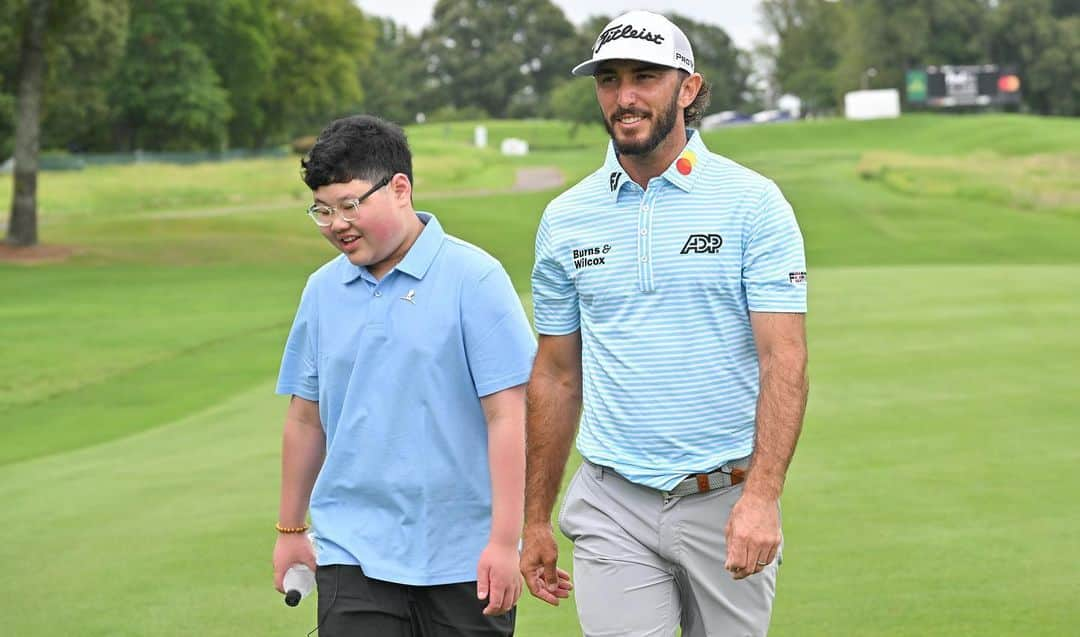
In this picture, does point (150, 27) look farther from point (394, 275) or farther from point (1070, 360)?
point (394, 275)

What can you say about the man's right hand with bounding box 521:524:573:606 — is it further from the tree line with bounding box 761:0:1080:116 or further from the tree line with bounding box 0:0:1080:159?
the tree line with bounding box 761:0:1080:116

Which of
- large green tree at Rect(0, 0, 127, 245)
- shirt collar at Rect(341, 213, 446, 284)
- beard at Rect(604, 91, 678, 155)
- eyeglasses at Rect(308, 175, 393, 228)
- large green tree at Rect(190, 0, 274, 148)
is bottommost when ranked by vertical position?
shirt collar at Rect(341, 213, 446, 284)

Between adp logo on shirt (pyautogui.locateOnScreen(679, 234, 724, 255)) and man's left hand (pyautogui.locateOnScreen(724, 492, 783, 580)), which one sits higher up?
adp logo on shirt (pyautogui.locateOnScreen(679, 234, 724, 255))

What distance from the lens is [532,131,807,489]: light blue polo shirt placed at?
3953mm

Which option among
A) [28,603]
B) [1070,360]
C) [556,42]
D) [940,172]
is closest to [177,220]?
[940,172]

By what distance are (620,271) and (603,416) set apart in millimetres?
363

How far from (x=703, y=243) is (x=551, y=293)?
0.52m

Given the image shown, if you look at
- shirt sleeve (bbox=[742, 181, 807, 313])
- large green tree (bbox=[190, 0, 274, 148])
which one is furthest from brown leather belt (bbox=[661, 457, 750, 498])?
large green tree (bbox=[190, 0, 274, 148])

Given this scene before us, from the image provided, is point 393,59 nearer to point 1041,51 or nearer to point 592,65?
point 1041,51

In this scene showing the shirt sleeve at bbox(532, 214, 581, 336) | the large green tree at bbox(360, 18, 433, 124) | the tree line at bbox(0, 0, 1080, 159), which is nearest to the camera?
the shirt sleeve at bbox(532, 214, 581, 336)

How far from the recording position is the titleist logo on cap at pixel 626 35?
410cm

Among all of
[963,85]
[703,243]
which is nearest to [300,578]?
[703,243]

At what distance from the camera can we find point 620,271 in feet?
13.3

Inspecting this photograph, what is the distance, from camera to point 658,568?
4160mm
